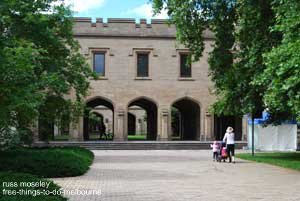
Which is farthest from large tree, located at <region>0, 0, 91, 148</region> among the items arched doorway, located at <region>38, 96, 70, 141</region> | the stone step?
the stone step

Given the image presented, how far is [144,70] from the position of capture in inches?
1706

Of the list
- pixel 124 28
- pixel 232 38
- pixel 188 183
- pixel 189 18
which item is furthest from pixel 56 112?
pixel 124 28

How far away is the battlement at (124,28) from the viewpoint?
42812 mm

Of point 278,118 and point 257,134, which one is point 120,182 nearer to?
point 278,118

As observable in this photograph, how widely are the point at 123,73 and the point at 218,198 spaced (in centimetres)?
3172

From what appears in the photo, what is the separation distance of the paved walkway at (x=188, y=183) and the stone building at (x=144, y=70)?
22.9 meters

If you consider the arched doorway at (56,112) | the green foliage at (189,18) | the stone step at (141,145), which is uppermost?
the green foliage at (189,18)

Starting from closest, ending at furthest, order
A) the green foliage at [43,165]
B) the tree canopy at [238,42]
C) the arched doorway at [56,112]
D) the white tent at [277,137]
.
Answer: the green foliage at [43,165] → the tree canopy at [238,42] → the arched doorway at [56,112] → the white tent at [277,137]

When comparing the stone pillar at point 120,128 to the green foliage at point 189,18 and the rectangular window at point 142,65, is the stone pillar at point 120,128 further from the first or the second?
the green foliage at point 189,18

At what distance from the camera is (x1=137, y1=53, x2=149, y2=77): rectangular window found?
43.3 m

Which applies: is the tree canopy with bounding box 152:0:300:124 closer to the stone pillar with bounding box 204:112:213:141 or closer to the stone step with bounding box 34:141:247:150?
the stone step with bounding box 34:141:247:150

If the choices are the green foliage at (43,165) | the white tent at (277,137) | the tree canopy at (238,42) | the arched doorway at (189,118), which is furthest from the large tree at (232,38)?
the arched doorway at (189,118)

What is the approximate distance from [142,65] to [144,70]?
17.3 inches

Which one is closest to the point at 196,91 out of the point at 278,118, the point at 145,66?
the point at 145,66
